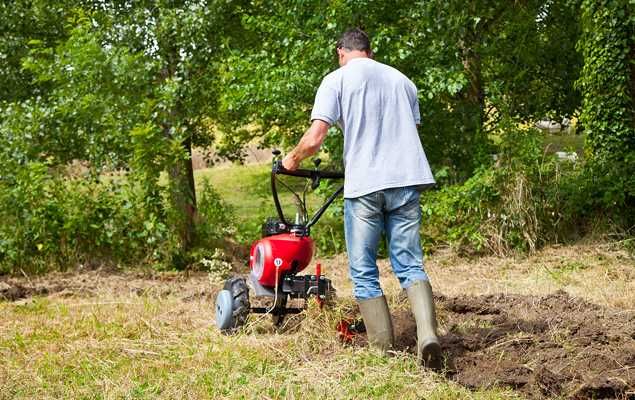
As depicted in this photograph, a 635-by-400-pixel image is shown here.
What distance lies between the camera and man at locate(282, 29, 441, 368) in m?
4.98

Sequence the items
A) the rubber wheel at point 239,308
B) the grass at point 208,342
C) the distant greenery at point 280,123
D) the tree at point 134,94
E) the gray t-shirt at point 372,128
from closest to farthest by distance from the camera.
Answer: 1. the grass at point 208,342
2. the gray t-shirt at point 372,128
3. the rubber wheel at point 239,308
4. the distant greenery at point 280,123
5. the tree at point 134,94

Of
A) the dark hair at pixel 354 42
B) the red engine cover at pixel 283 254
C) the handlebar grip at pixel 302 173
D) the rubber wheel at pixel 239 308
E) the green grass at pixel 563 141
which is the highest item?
the dark hair at pixel 354 42

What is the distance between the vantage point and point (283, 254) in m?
5.79

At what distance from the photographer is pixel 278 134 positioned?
10812 mm

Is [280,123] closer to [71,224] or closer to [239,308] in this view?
[71,224]

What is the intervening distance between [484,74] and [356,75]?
20.9 ft

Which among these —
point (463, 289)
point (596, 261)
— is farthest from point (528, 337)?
point (596, 261)

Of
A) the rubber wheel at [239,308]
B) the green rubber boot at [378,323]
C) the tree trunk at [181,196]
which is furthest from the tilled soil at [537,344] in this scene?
the tree trunk at [181,196]

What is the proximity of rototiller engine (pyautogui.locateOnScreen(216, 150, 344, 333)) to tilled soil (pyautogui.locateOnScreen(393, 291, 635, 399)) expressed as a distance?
652mm

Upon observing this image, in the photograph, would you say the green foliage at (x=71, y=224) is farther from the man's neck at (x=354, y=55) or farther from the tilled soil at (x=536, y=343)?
the man's neck at (x=354, y=55)

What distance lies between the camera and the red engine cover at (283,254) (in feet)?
19.0

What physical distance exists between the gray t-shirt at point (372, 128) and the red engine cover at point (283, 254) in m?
0.84

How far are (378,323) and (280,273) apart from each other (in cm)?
102

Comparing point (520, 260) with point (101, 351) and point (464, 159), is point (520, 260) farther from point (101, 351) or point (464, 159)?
point (101, 351)
